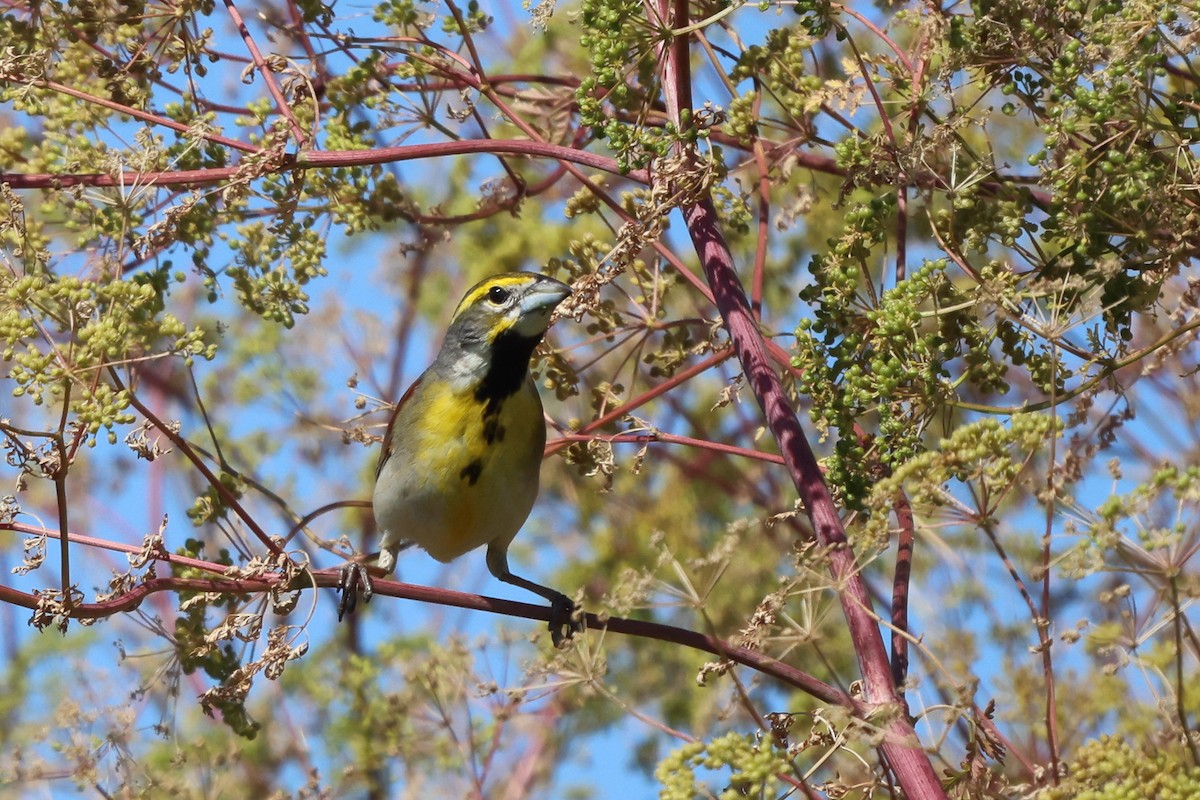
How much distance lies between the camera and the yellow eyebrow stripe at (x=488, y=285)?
17.1ft

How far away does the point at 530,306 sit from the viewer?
4965mm

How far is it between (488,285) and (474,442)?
1.96 ft

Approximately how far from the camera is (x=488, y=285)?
5371mm

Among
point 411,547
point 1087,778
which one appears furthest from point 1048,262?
point 411,547

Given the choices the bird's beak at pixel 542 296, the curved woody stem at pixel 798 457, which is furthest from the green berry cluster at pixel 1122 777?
the bird's beak at pixel 542 296

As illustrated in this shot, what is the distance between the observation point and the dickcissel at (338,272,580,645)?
528 cm

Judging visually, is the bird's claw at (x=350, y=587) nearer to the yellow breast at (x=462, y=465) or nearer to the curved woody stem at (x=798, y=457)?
the yellow breast at (x=462, y=465)

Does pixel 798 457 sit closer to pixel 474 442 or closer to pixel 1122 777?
pixel 1122 777

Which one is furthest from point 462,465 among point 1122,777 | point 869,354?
point 1122,777

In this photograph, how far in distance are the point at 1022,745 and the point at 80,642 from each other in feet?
15.5

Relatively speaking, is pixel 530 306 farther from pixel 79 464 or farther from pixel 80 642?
pixel 79 464

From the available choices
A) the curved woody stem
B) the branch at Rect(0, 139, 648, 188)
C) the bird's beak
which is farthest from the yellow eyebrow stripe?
the curved woody stem

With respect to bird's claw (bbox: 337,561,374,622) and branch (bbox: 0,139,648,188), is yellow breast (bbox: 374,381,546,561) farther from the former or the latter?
branch (bbox: 0,139,648,188)

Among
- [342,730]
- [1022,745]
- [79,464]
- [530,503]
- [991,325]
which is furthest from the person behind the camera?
[79,464]
